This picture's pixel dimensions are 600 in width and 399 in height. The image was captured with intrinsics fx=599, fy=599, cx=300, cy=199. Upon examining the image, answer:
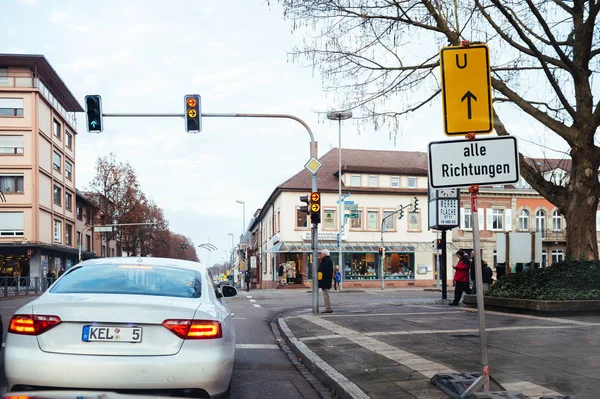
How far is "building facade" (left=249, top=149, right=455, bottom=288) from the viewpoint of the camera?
50.7m

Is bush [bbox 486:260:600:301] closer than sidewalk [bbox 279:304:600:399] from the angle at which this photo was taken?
No

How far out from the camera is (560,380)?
625cm

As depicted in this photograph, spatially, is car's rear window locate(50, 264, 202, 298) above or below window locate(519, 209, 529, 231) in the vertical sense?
below

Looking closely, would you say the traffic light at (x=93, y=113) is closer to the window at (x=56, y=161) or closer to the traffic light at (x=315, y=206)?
the traffic light at (x=315, y=206)

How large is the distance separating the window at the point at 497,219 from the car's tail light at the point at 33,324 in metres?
55.4

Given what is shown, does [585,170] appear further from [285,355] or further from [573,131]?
[285,355]

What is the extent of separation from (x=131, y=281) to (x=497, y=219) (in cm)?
5467

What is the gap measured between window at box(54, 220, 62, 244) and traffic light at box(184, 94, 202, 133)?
40909 millimetres

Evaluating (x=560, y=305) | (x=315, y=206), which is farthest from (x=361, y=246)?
(x=560, y=305)

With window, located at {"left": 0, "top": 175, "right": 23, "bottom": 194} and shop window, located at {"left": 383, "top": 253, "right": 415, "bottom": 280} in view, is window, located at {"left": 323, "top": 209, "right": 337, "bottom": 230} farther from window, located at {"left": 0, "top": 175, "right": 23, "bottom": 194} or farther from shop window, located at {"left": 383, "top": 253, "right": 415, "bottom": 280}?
window, located at {"left": 0, "top": 175, "right": 23, "bottom": 194}

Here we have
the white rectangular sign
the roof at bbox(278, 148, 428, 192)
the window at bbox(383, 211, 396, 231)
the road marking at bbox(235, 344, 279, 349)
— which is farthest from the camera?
the window at bbox(383, 211, 396, 231)

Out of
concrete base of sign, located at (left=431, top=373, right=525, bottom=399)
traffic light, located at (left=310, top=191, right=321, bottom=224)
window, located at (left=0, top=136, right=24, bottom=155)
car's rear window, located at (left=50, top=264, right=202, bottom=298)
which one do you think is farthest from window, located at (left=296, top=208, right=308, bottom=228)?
car's rear window, located at (left=50, top=264, right=202, bottom=298)

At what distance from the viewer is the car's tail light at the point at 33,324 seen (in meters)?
4.50

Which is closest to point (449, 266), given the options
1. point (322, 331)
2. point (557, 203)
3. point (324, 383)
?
point (557, 203)
